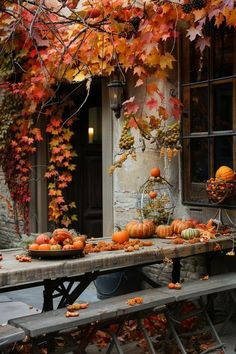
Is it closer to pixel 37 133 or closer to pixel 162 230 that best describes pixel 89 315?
pixel 162 230

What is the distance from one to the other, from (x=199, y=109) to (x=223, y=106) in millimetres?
348

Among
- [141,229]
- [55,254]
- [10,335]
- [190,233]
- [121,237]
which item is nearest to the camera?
[10,335]

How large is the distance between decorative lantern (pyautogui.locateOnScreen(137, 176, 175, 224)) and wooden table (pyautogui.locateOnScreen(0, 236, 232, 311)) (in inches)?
26.6

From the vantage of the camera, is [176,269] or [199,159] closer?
[176,269]

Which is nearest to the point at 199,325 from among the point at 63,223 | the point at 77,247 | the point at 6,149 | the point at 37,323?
the point at 77,247

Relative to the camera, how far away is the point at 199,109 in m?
6.26

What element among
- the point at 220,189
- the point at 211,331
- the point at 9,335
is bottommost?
the point at 211,331

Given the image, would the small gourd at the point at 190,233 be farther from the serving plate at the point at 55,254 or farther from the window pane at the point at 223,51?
the window pane at the point at 223,51

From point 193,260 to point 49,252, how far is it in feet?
8.57

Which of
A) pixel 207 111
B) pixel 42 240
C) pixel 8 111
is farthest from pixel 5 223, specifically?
pixel 42 240

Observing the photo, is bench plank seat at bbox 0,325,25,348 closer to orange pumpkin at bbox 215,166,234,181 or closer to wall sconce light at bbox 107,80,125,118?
orange pumpkin at bbox 215,166,234,181

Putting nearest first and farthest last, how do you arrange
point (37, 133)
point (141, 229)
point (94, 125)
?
point (141, 229), point (37, 133), point (94, 125)

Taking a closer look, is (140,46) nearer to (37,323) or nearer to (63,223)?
(37,323)

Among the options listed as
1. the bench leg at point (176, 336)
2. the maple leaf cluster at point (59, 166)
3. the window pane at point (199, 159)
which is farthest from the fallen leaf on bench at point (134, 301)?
the maple leaf cluster at point (59, 166)
